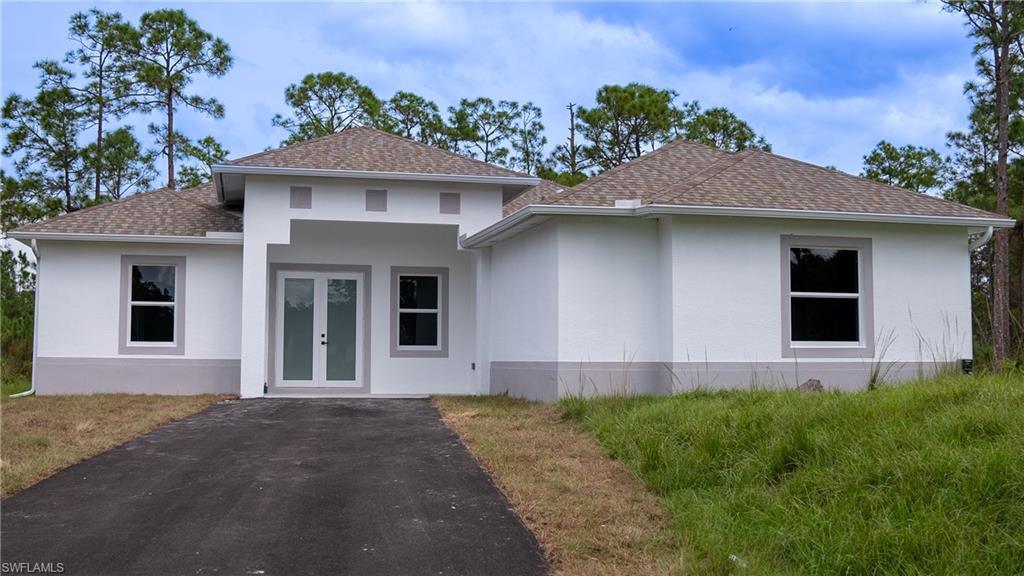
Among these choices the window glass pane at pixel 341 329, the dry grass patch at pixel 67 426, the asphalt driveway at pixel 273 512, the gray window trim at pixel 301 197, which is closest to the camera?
the asphalt driveway at pixel 273 512

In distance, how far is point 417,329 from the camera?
53.3ft

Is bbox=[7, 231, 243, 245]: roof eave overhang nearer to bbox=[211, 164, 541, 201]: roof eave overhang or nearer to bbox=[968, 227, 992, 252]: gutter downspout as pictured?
bbox=[211, 164, 541, 201]: roof eave overhang

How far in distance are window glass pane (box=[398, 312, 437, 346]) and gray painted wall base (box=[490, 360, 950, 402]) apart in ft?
14.1

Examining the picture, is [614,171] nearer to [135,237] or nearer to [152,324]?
[135,237]

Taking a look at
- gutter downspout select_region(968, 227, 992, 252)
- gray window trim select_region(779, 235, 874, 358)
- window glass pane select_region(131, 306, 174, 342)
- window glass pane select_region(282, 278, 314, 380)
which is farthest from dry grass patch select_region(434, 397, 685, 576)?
gutter downspout select_region(968, 227, 992, 252)

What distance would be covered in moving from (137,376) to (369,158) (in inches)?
216

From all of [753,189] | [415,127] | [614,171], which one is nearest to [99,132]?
[415,127]

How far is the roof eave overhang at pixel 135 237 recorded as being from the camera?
47.0ft

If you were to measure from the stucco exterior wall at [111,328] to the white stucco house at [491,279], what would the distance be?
34 mm

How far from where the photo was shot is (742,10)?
13891mm

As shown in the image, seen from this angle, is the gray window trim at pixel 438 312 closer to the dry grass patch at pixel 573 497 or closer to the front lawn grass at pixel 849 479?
the dry grass patch at pixel 573 497

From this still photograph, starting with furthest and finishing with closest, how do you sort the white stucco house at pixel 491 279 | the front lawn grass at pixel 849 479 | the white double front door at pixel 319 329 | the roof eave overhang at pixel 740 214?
the white double front door at pixel 319 329, the white stucco house at pixel 491 279, the roof eave overhang at pixel 740 214, the front lawn grass at pixel 849 479

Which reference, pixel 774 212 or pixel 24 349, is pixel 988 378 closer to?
pixel 774 212

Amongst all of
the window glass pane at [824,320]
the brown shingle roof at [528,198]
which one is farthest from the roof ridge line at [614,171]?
the window glass pane at [824,320]
